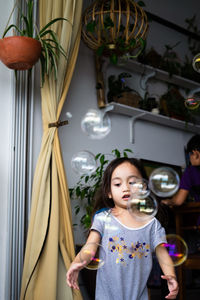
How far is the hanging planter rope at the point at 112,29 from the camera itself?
2895mm

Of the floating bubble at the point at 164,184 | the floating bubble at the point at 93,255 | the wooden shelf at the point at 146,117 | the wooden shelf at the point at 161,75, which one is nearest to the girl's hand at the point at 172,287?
the floating bubble at the point at 93,255

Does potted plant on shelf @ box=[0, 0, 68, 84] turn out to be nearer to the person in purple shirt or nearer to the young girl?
the young girl

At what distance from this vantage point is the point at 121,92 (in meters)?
3.45

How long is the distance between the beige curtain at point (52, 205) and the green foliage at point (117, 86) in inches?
26.4

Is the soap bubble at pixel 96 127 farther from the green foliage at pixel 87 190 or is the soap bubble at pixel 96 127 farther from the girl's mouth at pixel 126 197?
the girl's mouth at pixel 126 197

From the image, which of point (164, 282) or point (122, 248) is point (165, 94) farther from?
point (122, 248)

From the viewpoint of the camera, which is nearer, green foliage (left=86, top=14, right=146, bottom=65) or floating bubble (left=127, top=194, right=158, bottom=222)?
floating bubble (left=127, top=194, right=158, bottom=222)

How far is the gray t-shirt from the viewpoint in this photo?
168cm

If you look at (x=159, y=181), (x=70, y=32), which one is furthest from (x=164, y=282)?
(x=70, y=32)

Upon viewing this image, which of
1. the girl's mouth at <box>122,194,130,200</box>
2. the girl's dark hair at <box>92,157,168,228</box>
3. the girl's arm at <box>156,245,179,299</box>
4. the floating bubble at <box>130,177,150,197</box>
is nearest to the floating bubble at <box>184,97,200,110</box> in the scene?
the girl's dark hair at <box>92,157,168,228</box>

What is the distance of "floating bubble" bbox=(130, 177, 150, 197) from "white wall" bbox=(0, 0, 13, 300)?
109 centimetres

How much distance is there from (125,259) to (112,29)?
180 centimetres

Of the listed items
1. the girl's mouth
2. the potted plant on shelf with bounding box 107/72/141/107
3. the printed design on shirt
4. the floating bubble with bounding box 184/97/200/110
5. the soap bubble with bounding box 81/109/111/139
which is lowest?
the printed design on shirt

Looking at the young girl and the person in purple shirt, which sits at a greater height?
the person in purple shirt
